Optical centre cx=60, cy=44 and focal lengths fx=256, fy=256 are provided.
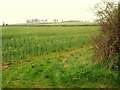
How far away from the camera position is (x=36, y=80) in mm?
12461

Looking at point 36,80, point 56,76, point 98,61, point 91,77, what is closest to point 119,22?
point 98,61

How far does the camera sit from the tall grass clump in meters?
13.2

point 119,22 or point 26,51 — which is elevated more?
point 119,22

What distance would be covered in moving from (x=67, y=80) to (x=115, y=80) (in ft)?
7.29

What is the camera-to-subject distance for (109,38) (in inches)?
528

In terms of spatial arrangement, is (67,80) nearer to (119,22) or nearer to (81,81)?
(81,81)

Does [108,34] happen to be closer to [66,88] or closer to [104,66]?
[104,66]

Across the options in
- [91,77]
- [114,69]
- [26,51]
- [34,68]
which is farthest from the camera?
[26,51]

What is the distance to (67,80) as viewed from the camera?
12023 mm

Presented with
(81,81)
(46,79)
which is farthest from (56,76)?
(81,81)

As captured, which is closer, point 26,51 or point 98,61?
point 98,61

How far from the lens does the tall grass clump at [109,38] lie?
13.2 m

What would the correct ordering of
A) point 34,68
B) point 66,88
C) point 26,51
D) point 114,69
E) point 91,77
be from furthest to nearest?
point 26,51
point 34,68
point 114,69
point 91,77
point 66,88

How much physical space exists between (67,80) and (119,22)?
4.00 metres
